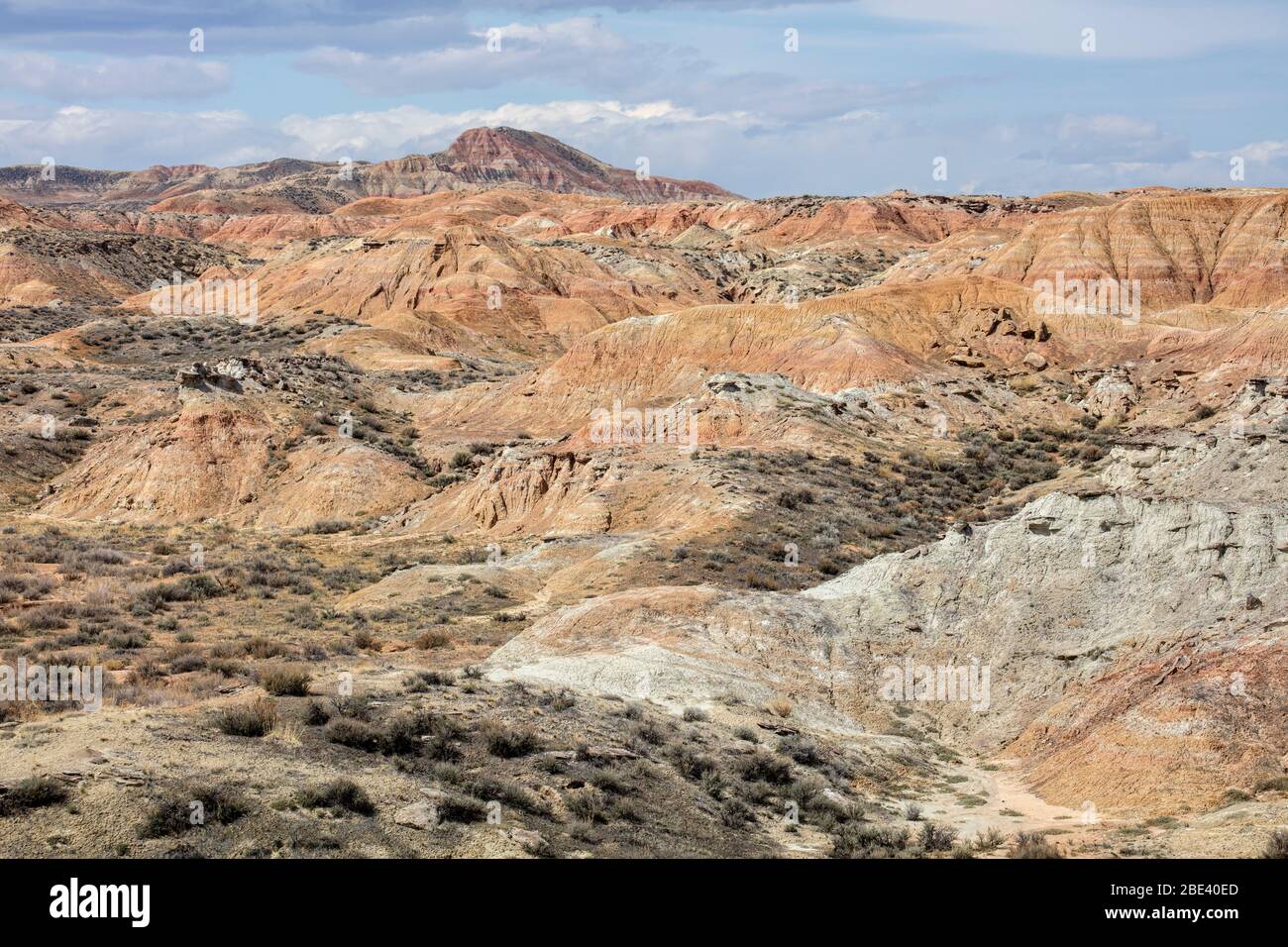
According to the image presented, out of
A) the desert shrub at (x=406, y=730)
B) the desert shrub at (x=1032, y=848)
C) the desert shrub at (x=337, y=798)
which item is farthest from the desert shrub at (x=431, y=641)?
the desert shrub at (x=1032, y=848)

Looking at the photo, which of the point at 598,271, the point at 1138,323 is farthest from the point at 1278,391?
the point at 598,271

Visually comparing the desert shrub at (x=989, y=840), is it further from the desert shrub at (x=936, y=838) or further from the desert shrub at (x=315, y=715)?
the desert shrub at (x=315, y=715)

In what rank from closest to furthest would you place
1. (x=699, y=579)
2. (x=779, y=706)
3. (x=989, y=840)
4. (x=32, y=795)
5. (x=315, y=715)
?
(x=32, y=795) < (x=989, y=840) < (x=315, y=715) < (x=779, y=706) < (x=699, y=579)

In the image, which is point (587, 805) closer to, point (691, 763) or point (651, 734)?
point (691, 763)

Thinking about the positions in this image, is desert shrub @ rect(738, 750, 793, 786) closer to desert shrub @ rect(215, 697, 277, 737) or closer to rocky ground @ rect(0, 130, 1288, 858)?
rocky ground @ rect(0, 130, 1288, 858)

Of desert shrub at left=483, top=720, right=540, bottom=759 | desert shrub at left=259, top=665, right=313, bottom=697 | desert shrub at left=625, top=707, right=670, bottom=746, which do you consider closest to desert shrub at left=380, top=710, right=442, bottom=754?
desert shrub at left=483, top=720, right=540, bottom=759

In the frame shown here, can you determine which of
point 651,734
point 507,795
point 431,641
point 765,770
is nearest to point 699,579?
point 431,641

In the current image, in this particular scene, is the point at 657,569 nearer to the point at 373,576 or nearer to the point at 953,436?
the point at 373,576
